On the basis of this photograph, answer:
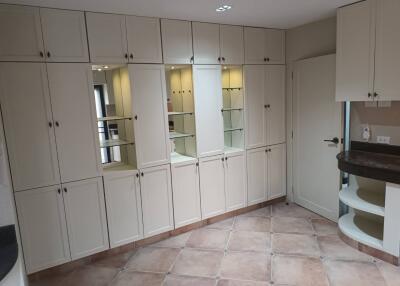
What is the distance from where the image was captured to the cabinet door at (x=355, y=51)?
9.16 ft

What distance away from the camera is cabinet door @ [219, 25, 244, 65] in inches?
139

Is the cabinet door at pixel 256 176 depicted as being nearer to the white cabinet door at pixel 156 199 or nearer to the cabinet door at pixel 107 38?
the white cabinet door at pixel 156 199

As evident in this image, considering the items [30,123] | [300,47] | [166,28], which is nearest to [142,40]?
[166,28]

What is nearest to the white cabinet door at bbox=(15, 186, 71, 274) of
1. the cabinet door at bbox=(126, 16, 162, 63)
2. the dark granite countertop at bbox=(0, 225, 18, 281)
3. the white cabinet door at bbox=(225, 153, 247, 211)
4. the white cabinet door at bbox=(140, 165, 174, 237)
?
the dark granite countertop at bbox=(0, 225, 18, 281)

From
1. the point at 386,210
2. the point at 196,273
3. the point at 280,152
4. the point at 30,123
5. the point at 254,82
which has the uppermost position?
the point at 254,82

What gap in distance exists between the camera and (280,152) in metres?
4.23

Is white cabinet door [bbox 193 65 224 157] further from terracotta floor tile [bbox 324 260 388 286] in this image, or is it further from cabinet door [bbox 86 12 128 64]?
terracotta floor tile [bbox 324 260 388 286]

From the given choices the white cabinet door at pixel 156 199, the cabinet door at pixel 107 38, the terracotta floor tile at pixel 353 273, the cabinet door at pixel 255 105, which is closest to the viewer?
the terracotta floor tile at pixel 353 273

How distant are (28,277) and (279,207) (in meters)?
3.09

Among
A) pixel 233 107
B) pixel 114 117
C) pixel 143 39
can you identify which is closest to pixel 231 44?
pixel 233 107

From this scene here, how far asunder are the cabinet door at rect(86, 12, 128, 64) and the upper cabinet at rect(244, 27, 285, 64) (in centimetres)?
155

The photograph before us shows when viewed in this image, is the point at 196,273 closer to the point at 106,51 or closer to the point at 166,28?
the point at 106,51

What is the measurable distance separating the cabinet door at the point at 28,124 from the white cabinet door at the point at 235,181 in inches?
79.9

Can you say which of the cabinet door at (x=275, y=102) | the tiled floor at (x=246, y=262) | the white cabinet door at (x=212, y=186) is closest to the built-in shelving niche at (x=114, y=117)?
the white cabinet door at (x=212, y=186)
